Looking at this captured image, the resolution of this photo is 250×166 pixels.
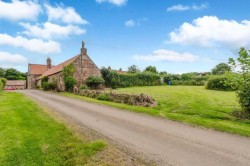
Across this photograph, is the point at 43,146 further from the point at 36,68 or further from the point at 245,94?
the point at 36,68

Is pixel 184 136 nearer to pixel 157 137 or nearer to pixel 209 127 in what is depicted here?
pixel 157 137

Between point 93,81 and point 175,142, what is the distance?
30.0 meters

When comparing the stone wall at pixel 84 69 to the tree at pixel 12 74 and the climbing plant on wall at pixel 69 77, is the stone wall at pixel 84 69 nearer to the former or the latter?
the climbing plant on wall at pixel 69 77

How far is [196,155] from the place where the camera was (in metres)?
6.63

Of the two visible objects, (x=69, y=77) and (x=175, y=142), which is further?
(x=69, y=77)

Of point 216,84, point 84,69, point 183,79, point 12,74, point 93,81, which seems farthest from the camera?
point 12,74

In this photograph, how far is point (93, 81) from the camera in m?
37.0

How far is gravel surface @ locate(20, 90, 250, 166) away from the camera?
6.39 meters

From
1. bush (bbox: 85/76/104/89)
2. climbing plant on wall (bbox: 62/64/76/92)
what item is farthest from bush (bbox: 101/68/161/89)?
climbing plant on wall (bbox: 62/64/76/92)

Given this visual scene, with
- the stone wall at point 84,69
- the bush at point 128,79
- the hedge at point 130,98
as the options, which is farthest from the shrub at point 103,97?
the bush at point 128,79

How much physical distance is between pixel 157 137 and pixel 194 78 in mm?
45098

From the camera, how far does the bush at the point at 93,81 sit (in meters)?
37.0

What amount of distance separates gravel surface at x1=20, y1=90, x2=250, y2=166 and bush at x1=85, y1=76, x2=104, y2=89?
84.1ft

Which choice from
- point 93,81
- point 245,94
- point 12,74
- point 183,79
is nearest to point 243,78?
point 245,94
